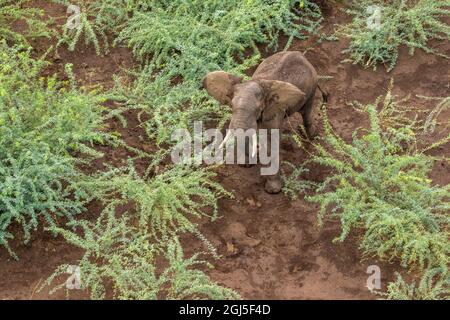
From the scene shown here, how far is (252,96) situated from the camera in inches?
158

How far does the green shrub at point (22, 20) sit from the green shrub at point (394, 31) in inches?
103

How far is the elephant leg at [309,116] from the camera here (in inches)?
185

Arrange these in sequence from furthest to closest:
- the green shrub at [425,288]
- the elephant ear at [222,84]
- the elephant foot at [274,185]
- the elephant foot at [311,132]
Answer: the elephant foot at [311,132], the elephant foot at [274,185], the elephant ear at [222,84], the green shrub at [425,288]

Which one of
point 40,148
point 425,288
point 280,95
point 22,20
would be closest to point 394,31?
point 280,95

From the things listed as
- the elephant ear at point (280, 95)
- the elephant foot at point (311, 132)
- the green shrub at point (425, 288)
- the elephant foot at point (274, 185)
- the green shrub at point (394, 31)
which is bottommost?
the green shrub at point (425, 288)

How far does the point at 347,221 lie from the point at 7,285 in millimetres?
2120

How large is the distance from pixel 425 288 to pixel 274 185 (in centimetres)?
124

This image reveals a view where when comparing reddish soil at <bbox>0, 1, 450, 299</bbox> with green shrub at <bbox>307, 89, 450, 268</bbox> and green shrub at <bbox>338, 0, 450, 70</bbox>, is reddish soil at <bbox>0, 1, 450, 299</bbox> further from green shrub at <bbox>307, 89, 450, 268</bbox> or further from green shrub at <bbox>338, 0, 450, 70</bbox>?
green shrub at <bbox>338, 0, 450, 70</bbox>

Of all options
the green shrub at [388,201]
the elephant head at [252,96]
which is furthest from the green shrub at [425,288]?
the elephant head at [252,96]

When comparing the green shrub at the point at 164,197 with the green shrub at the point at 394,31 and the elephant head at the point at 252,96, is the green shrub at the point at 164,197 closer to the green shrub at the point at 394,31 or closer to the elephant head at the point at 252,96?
the elephant head at the point at 252,96

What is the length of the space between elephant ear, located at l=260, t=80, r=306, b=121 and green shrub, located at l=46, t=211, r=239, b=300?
1.08 metres

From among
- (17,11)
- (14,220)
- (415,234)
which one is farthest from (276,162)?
(17,11)

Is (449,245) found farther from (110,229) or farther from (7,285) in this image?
(7,285)
